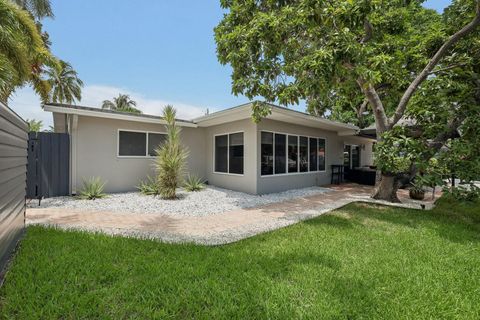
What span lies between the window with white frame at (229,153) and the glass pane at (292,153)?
236 centimetres

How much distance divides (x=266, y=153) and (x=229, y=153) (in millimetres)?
1702

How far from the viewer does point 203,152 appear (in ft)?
38.1

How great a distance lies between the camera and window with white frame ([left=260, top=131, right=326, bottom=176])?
9602 mm

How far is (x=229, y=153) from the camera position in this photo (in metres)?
10.3

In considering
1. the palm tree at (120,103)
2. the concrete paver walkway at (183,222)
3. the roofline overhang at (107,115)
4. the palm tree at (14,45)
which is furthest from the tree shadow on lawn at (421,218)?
the palm tree at (120,103)

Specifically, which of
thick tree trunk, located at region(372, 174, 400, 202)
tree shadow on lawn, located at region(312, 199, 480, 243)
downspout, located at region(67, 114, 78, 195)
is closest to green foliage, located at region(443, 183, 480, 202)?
tree shadow on lawn, located at region(312, 199, 480, 243)

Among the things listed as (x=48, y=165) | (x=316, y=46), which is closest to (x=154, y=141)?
(x=48, y=165)

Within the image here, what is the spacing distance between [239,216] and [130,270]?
347cm

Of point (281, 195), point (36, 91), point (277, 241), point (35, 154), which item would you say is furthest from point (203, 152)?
point (36, 91)

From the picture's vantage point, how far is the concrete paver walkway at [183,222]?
469cm

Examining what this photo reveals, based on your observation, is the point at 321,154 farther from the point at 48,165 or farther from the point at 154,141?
the point at 48,165

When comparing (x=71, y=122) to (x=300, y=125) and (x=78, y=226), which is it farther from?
(x=300, y=125)

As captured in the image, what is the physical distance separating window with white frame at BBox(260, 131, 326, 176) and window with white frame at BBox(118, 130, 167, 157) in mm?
4585

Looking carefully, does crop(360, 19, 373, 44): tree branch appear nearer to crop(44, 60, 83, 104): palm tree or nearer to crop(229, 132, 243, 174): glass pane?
crop(229, 132, 243, 174): glass pane
